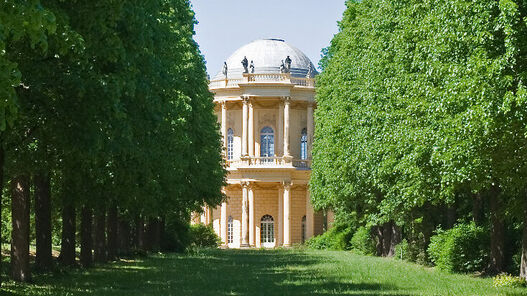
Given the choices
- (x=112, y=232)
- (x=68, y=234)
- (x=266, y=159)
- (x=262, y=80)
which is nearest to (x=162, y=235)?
(x=112, y=232)

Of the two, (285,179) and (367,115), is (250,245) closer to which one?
(285,179)

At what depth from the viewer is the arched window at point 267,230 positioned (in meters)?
91.3

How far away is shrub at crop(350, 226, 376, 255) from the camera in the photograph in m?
55.1

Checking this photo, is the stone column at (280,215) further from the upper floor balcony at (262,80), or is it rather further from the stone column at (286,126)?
the upper floor balcony at (262,80)

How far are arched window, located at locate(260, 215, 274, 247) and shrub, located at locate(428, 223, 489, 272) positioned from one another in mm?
58714

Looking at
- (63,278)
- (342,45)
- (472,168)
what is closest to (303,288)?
(472,168)

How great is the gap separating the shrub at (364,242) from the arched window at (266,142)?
31476 millimetres

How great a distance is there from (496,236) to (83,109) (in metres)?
16.3

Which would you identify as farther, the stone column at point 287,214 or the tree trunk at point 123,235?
the stone column at point 287,214

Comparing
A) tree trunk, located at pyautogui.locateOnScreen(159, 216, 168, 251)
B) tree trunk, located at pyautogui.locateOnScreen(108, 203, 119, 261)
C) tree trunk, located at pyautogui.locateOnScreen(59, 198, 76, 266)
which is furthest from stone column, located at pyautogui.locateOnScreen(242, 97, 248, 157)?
tree trunk, located at pyautogui.locateOnScreen(59, 198, 76, 266)

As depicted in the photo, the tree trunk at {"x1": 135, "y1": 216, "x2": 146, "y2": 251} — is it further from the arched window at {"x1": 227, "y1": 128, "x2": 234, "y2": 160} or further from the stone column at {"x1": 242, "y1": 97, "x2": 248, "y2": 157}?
the arched window at {"x1": 227, "y1": 128, "x2": 234, "y2": 160}

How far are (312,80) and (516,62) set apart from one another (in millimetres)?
71028

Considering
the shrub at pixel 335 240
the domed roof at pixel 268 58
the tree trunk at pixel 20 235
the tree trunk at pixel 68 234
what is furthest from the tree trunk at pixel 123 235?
the domed roof at pixel 268 58

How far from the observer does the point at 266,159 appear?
89.1 m
